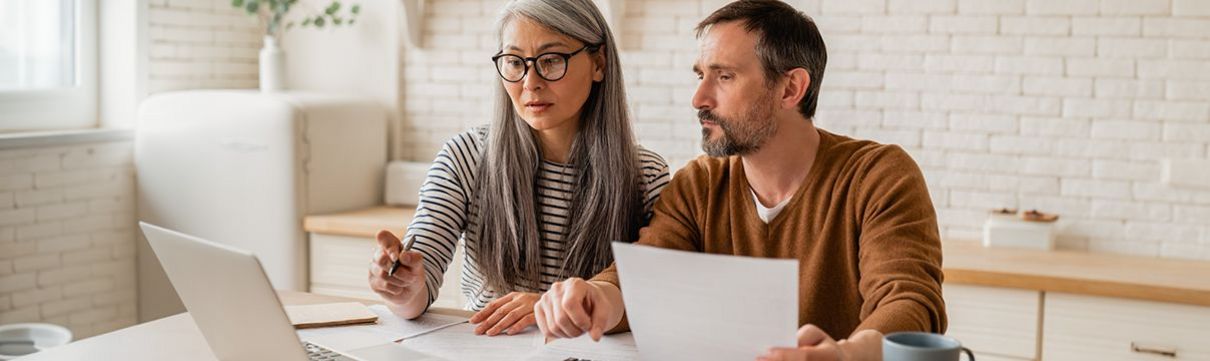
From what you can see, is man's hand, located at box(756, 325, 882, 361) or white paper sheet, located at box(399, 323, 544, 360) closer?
man's hand, located at box(756, 325, 882, 361)

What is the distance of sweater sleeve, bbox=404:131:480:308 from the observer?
7.42 feet

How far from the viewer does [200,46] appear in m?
4.23

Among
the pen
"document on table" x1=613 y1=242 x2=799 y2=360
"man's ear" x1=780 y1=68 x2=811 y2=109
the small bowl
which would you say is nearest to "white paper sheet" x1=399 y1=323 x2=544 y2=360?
the pen

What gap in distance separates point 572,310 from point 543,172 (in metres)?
0.62

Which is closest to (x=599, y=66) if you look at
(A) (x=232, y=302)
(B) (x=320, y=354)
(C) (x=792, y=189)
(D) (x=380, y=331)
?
(C) (x=792, y=189)

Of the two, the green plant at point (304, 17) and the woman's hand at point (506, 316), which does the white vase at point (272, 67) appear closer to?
the green plant at point (304, 17)

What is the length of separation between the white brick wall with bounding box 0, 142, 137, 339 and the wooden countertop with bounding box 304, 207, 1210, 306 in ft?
8.76

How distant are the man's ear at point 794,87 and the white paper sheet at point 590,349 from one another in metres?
0.49

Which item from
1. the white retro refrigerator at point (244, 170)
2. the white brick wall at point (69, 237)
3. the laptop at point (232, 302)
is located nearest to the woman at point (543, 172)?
the laptop at point (232, 302)

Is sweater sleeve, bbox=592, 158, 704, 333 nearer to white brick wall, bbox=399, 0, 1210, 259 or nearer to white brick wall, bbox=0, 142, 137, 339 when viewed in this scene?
white brick wall, bbox=399, 0, 1210, 259

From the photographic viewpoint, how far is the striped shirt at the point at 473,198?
7.57ft

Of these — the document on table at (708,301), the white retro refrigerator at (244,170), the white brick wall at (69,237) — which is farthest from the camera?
the white retro refrigerator at (244,170)

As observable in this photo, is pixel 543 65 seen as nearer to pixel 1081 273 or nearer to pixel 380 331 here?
pixel 380 331

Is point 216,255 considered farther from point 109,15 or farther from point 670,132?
point 109,15
